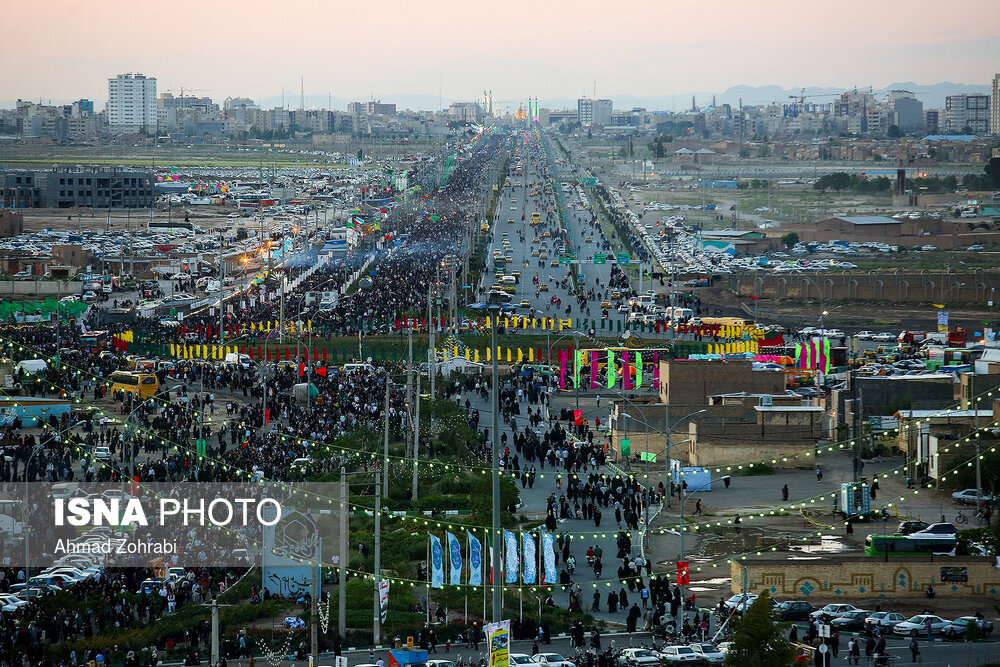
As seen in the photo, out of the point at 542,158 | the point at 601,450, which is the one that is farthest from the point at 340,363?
the point at 542,158

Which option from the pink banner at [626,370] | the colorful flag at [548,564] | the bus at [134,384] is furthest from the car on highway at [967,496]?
the bus at [134,384]

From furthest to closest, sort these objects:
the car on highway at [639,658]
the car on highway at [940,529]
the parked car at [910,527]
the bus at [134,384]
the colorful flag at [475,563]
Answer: the bus at [134,384]
the parked car at [910,527]
the car on highway at [940,529]
the colorful flag at [475,563]
the car on highway at [639,658]

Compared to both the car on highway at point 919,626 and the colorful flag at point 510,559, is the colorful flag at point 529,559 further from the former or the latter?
the car on highway at point 919,626

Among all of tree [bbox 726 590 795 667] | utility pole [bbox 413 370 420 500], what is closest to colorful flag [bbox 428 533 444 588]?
tree [bbox 726 590 795 667]

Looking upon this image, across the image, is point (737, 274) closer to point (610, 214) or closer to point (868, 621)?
point (610, 214)

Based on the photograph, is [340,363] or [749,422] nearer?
[749,422]

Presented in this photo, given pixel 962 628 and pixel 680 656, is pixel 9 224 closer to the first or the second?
pixel 680 656

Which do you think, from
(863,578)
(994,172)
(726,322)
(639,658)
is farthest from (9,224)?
(994,172)
